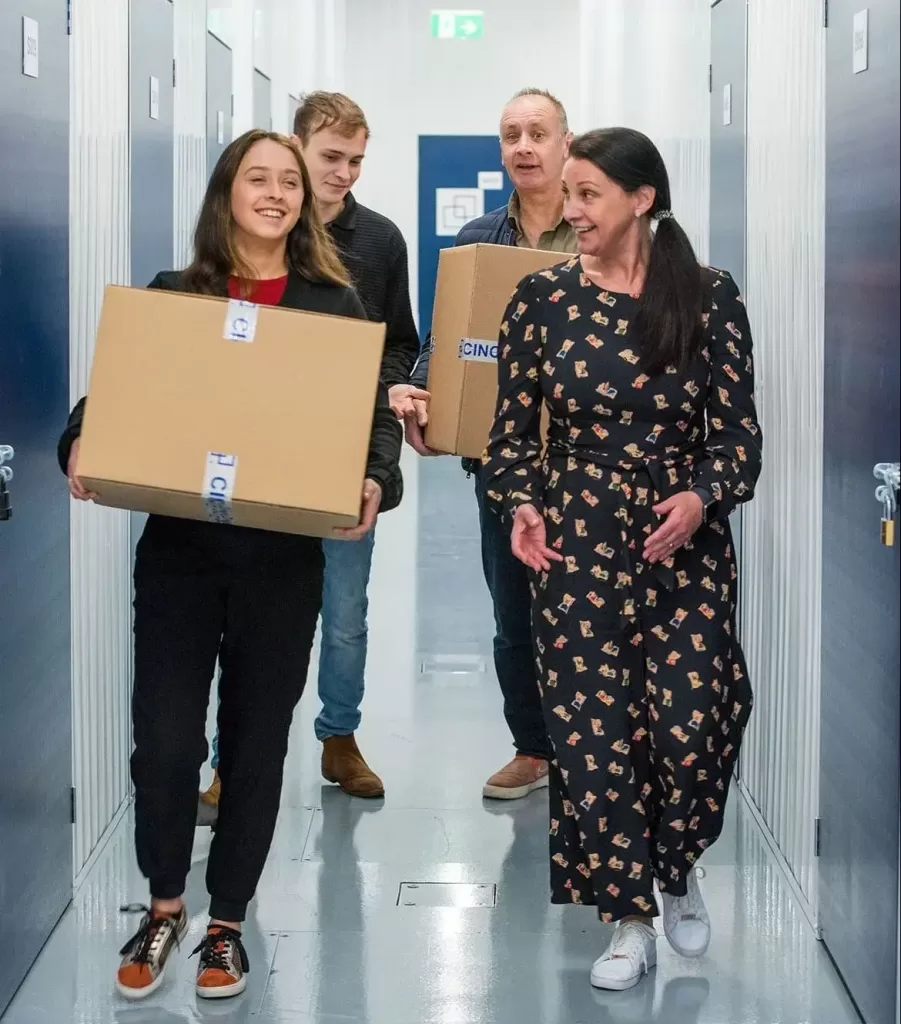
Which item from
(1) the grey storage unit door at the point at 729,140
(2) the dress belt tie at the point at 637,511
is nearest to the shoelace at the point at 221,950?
(2) the dress belt tie at the point at 637,511

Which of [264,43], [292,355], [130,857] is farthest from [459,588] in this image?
[292,355]

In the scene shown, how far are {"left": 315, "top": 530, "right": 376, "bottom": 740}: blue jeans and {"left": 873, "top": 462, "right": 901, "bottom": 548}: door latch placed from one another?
64.5 inches

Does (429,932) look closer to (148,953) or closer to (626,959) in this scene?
(626,959)

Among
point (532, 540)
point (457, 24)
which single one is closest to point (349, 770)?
point (532, 540)

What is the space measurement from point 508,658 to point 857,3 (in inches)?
69.7

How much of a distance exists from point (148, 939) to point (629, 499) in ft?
3.71

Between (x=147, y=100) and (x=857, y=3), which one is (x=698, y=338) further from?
(x=147, y=100)

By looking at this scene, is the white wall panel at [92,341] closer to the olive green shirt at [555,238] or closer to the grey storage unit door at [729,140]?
the olive green shirt at [555,238]

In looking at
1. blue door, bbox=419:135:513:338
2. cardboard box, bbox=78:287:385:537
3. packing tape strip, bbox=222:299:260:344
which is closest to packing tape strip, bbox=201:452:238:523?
cardboard box, bbox=78:287:385:537

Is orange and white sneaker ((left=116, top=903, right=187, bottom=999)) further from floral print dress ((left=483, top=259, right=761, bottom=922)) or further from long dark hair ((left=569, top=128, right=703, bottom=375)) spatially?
long dark hair ((left=569, top=128, right=703, bottom=375))

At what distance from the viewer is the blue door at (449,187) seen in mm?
12430

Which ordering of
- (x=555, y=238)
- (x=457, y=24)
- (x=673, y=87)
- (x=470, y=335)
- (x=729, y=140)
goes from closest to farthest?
(x=470, y=335) < (x=555, y=238) < (x=729, y=140) < (x=673, y=87) < (x=457, y=24)

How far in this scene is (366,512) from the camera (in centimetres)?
251

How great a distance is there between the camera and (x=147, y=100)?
146 inches
